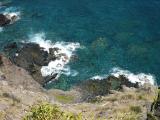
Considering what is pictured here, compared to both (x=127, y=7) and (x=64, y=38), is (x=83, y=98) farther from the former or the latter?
(x=127, y=7)

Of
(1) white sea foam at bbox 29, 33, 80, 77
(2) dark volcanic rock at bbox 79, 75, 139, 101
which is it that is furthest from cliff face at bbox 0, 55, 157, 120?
(1) white sea foam at bbox 29, 33, 80, 77

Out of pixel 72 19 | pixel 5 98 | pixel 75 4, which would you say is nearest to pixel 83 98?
pixel 5 98

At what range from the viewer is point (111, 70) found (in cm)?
8744

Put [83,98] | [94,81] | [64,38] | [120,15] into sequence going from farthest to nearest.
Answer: [120,15] → [64,38] → [94,81] → [83,98]

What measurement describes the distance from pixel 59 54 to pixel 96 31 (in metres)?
12.4

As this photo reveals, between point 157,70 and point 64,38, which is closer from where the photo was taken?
point 157,70

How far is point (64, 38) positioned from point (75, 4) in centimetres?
1548

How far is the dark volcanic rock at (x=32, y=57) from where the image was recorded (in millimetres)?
84938

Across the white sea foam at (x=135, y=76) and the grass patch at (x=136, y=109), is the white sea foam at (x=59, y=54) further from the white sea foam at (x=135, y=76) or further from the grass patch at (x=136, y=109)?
the grass patch at (x=136, y=109)

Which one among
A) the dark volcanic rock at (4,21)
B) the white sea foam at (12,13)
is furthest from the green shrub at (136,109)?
the white sea foam at (12,13)

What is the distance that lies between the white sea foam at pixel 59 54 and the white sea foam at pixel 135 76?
26.7 ft

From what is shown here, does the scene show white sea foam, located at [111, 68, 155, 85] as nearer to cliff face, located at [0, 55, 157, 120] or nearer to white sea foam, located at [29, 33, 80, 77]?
white sea foam, located at [29, 33, 80, 77]

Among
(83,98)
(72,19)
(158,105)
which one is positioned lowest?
(83,98)

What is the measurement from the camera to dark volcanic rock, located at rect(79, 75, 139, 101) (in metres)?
80.4
